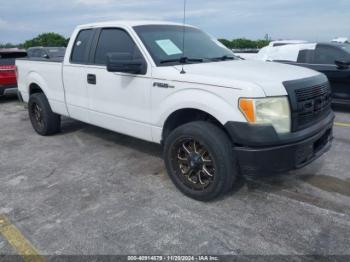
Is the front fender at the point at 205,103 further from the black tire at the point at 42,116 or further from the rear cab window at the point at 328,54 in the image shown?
the rear cab window at the point at 328,54

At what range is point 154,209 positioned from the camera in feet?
11.5

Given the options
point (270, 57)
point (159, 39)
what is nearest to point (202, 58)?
point (159, 39)

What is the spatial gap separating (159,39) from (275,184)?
7.16 feet

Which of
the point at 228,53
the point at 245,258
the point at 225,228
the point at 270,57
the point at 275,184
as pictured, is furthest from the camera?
the point at 270,57

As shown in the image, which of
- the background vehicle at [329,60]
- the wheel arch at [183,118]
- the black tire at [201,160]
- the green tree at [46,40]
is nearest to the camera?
the black tire at [201,160]

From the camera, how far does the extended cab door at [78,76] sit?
16.2ft

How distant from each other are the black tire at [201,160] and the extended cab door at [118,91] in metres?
0.55

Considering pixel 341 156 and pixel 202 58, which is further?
pixel 341 156

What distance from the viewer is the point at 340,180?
408cm

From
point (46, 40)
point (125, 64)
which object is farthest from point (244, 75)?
point (46, 40)

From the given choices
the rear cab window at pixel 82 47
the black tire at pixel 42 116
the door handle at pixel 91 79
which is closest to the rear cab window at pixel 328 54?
the rear cab window at pixel 82 47

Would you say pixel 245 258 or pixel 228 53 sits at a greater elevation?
pixel 228 53

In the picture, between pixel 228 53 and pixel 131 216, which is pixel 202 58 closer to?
pixel 228 53

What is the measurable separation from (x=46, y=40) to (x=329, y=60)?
24.5 m
